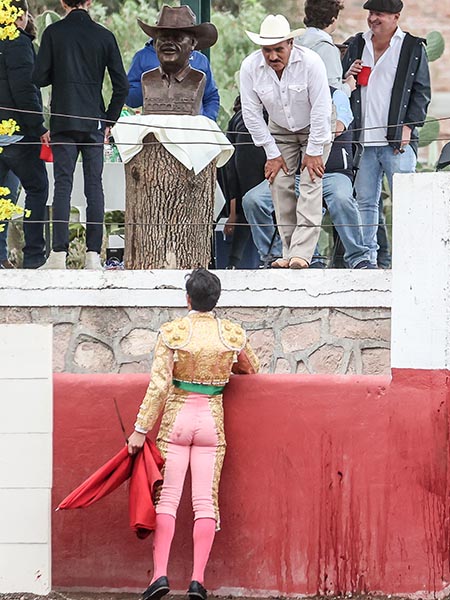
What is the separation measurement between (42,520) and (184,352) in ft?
3.73

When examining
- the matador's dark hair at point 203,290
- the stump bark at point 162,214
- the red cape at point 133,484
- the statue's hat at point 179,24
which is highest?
the statue's hat at point 179,24

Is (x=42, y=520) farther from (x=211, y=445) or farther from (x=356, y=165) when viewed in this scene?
(x=356, y=165)

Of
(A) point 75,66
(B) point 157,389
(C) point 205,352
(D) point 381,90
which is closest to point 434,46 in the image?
(D) point 381,90

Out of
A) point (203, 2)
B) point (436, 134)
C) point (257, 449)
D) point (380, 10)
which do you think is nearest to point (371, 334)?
point (257, 449)

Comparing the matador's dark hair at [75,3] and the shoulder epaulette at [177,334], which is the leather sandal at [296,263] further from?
the matador's dark hair at [75,3]

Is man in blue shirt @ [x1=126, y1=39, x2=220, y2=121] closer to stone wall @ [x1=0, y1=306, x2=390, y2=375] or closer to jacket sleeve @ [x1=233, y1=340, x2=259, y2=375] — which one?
stone wall @ [x1=0, y1=306, x2=390, y2=375]

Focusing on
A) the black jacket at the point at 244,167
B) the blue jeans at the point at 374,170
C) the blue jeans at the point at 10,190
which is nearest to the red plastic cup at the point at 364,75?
the blue jeans at the point at 374,170

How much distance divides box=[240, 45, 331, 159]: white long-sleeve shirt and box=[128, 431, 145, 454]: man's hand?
215cm

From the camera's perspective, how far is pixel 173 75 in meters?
8.70

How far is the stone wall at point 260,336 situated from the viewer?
7.91m

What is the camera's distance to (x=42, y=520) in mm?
7195

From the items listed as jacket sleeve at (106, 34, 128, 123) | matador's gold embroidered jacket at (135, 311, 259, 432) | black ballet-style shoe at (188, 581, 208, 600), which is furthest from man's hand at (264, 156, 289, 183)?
black ballet-style shoe at (188, 581, 208, 600)

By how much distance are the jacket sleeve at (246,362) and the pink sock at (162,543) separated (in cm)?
83

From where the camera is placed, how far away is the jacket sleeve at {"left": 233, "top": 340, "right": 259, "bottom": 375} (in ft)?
23.5
